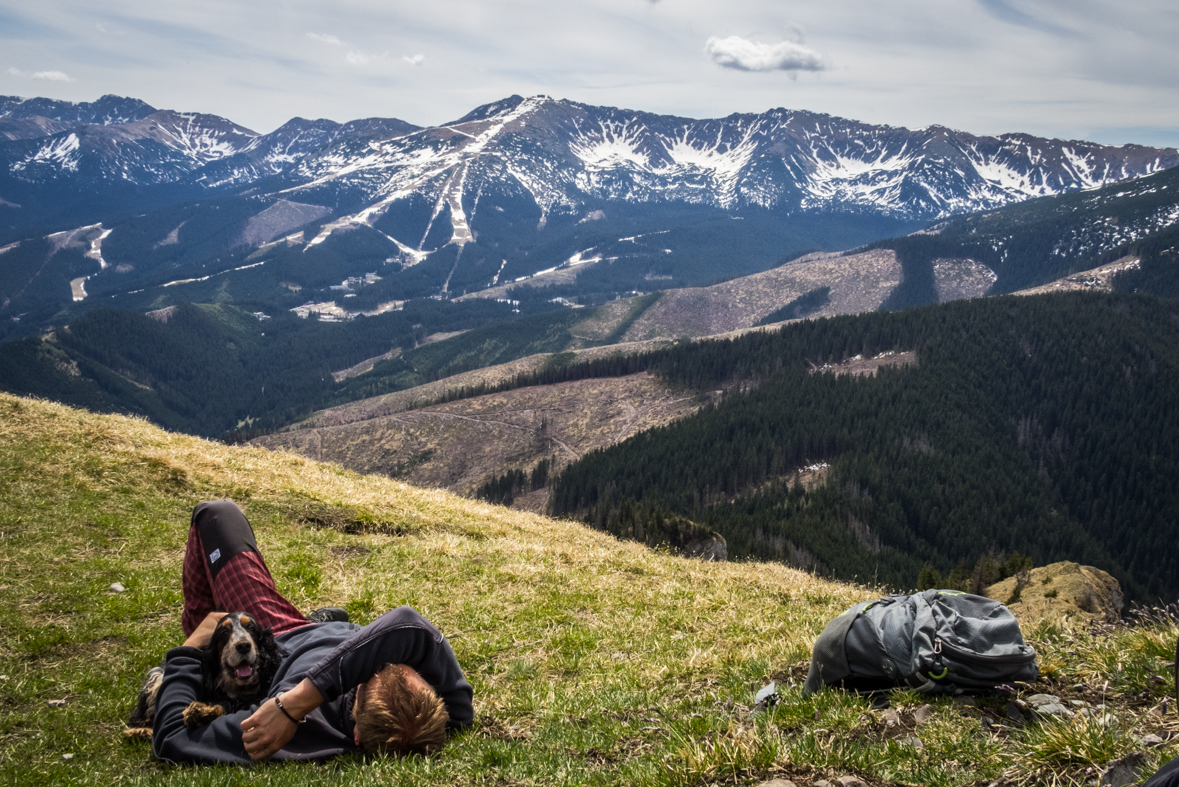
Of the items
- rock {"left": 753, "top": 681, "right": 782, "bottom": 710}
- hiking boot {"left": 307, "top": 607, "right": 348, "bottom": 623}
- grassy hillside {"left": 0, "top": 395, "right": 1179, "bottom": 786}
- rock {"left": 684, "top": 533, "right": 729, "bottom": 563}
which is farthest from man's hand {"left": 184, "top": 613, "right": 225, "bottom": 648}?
rock {"left": 684, "top": 533, "right": 729, "bottom": 563}

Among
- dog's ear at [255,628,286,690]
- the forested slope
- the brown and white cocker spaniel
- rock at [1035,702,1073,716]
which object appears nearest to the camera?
rock at [1035,702,1073,716]

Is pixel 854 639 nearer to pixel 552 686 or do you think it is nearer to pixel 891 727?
pixel 891 727

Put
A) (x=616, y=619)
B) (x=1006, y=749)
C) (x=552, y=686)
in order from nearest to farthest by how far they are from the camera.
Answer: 1. (x=1006, y=749)
2. (x=552, y=686)
3. (x=616, y=619)

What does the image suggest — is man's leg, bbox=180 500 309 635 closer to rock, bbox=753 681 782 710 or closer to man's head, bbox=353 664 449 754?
man's head, bbox=353 664 449 754

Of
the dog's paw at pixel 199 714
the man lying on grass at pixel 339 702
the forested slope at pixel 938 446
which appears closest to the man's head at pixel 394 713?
the man lying on grass at pixel 339 702

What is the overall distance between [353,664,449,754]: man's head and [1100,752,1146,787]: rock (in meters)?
6.17

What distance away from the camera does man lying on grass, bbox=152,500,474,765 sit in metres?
6.86

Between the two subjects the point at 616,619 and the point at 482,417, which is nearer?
the point at 616,619

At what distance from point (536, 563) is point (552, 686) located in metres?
7.14

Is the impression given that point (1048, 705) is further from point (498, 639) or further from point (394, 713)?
point (498, 639)

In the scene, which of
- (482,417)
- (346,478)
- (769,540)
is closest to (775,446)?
(769,540)

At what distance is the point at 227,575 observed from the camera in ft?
28.6

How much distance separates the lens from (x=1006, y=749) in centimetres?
627

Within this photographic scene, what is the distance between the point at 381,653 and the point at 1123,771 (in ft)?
22.0
